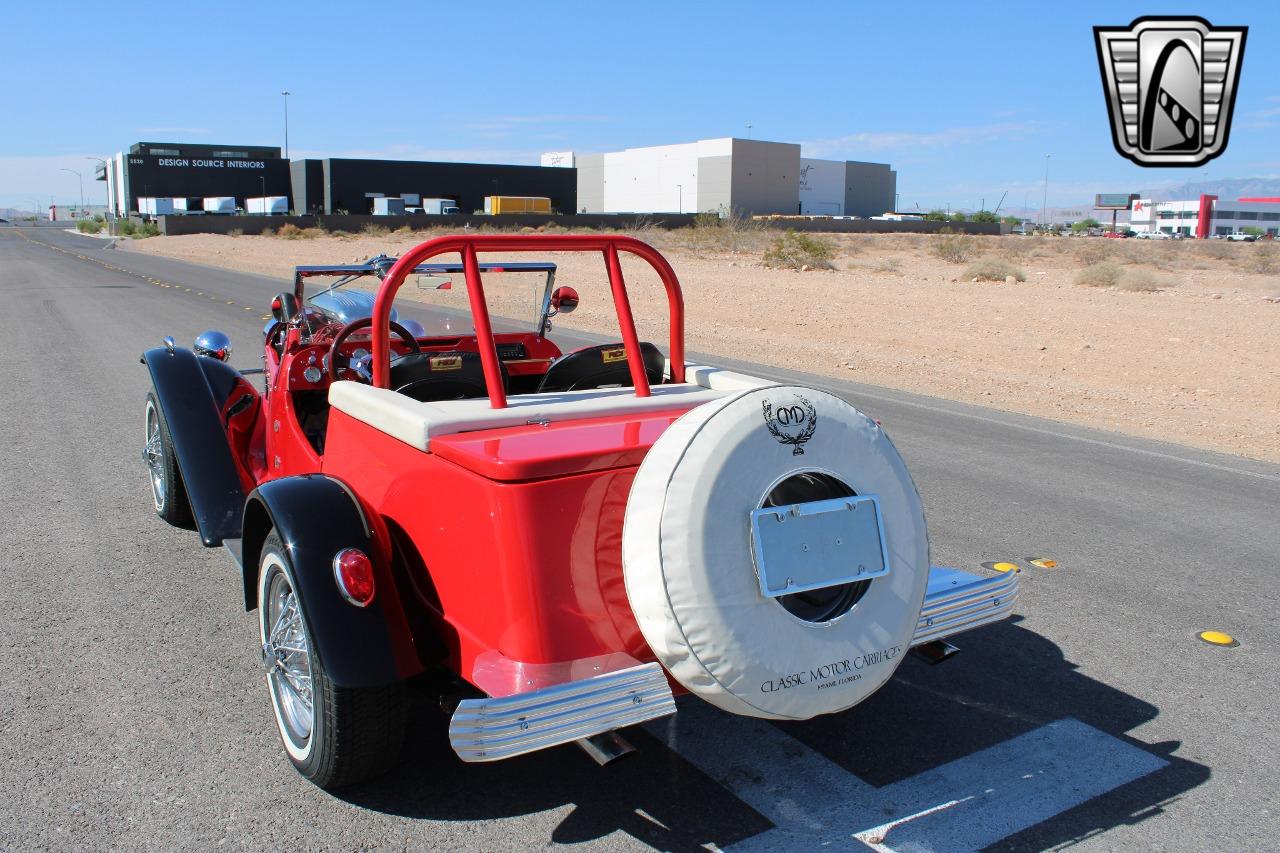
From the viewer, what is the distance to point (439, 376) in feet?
12.6

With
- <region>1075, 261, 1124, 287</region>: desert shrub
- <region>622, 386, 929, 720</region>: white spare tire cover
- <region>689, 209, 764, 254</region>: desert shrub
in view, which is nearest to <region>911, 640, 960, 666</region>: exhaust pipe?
<region>622, 386, 929, 720</region>: white spare tire cover

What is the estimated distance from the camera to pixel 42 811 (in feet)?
9.86

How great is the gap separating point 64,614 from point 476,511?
105 inches

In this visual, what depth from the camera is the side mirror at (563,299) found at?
193 inches

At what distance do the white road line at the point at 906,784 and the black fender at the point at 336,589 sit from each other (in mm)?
999

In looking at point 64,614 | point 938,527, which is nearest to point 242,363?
point 64,614

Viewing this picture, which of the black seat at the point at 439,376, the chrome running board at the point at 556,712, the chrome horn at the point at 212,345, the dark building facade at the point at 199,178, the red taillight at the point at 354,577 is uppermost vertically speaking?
the dark building facade at the point at 199,178

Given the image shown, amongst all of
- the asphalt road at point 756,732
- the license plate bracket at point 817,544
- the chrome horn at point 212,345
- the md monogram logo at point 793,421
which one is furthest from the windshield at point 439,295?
the license plate bracket at point 817,544

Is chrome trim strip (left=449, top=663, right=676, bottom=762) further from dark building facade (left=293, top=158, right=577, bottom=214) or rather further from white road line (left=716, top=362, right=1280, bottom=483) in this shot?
dark building facade (left=293, top=158, right=577, bottom=214)

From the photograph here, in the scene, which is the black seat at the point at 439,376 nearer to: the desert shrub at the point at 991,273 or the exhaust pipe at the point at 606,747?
the exhaust pipe at the point at 606,747

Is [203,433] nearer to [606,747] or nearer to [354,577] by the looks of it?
[354,577]

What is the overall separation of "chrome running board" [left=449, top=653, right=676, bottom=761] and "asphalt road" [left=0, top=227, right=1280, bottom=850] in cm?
54

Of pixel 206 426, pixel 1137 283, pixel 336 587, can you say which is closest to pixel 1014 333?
pixel 1137 283

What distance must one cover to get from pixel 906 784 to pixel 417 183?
8441 cm
